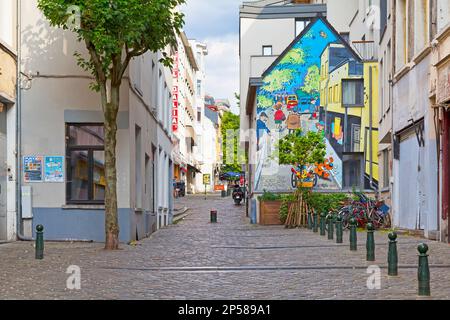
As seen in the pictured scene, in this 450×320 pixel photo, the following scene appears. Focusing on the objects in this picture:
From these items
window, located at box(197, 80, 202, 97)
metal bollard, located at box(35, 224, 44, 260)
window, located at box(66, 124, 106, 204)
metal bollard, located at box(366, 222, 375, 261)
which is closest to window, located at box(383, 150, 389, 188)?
window, located at box(66, 124, 106, 204)

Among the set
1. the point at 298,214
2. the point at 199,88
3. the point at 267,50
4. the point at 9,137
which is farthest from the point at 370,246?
the point at 199,88

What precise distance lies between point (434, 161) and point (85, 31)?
8568 mm

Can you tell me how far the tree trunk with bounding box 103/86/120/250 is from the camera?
16.3 metres

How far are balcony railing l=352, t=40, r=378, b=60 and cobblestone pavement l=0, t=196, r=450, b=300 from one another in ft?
53.6

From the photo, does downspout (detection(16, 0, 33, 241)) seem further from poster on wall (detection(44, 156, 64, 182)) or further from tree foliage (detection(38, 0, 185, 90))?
tree foliage (detection(38, 0, 185, 90))

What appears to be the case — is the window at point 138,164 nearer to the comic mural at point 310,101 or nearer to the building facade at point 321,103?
the building facade at point 321,103

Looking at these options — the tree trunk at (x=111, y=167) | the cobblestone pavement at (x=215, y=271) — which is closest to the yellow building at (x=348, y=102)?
the cobblestone pavement at (x=215, y=271)

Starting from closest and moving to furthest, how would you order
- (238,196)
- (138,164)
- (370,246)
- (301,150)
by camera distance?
1. (370,246)
2. (138,164)
3. (301,150)
4. (238,196)

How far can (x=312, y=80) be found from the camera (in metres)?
33.2

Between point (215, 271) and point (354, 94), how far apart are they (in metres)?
21.9

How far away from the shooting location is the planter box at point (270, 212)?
3011cm

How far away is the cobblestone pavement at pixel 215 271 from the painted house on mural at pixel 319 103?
1418 centimetres

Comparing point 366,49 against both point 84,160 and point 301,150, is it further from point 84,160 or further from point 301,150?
point 84,160
